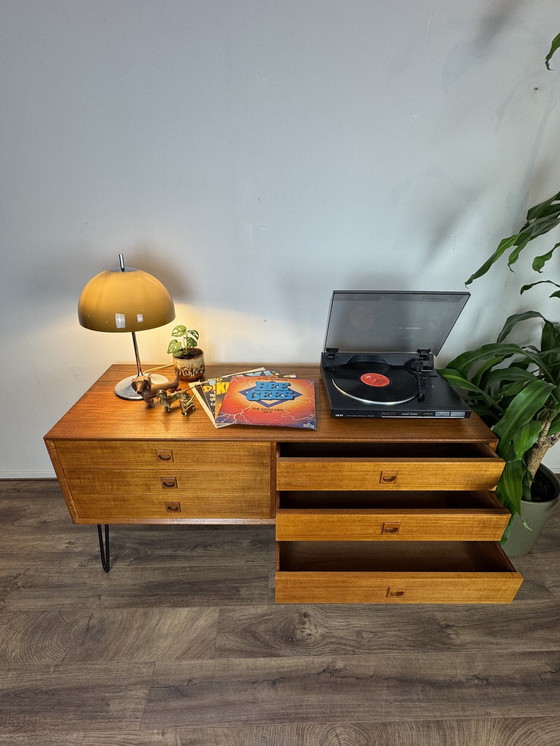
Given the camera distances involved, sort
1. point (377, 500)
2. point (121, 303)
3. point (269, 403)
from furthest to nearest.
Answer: point (377, 500), point (269, 403), point (121, 303)

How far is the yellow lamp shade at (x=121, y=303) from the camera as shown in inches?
36.9

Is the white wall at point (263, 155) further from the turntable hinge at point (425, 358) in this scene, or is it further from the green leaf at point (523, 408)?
the green leaf at point (523, 408)

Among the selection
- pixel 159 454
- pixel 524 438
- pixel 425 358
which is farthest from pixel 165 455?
pixel 524 438

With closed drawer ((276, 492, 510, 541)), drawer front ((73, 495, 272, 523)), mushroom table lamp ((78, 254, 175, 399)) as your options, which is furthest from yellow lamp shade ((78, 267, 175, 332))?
closed drawer ((276, 492, 510, 541))

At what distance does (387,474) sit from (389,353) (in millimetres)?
413

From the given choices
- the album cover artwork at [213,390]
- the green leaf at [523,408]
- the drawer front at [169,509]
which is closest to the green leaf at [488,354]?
the green leaf at [523,408]

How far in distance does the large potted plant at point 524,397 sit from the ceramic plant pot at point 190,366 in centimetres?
77

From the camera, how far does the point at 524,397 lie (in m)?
0.97

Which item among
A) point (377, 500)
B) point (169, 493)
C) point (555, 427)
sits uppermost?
point (555, 427)

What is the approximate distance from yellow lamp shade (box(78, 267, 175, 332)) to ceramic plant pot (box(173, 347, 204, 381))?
19 centimetres

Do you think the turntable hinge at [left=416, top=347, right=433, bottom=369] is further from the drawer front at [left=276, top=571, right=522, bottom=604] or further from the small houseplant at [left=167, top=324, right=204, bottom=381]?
the small houseplant at [left=167, top=324, right=204, bottom=381]

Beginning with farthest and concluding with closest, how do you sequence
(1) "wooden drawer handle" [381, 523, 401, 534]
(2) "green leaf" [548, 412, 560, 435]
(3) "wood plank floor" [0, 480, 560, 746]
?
(2) "green leaf" [548, 412, 560, 435], (1) "wooden drawer handle" [381, 523, 401, 534], (3) "wood plank floor" [0, 480, 560, 746]

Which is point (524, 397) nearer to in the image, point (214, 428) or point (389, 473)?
point (389, 473)

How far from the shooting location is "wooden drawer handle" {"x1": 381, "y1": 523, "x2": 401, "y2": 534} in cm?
97
